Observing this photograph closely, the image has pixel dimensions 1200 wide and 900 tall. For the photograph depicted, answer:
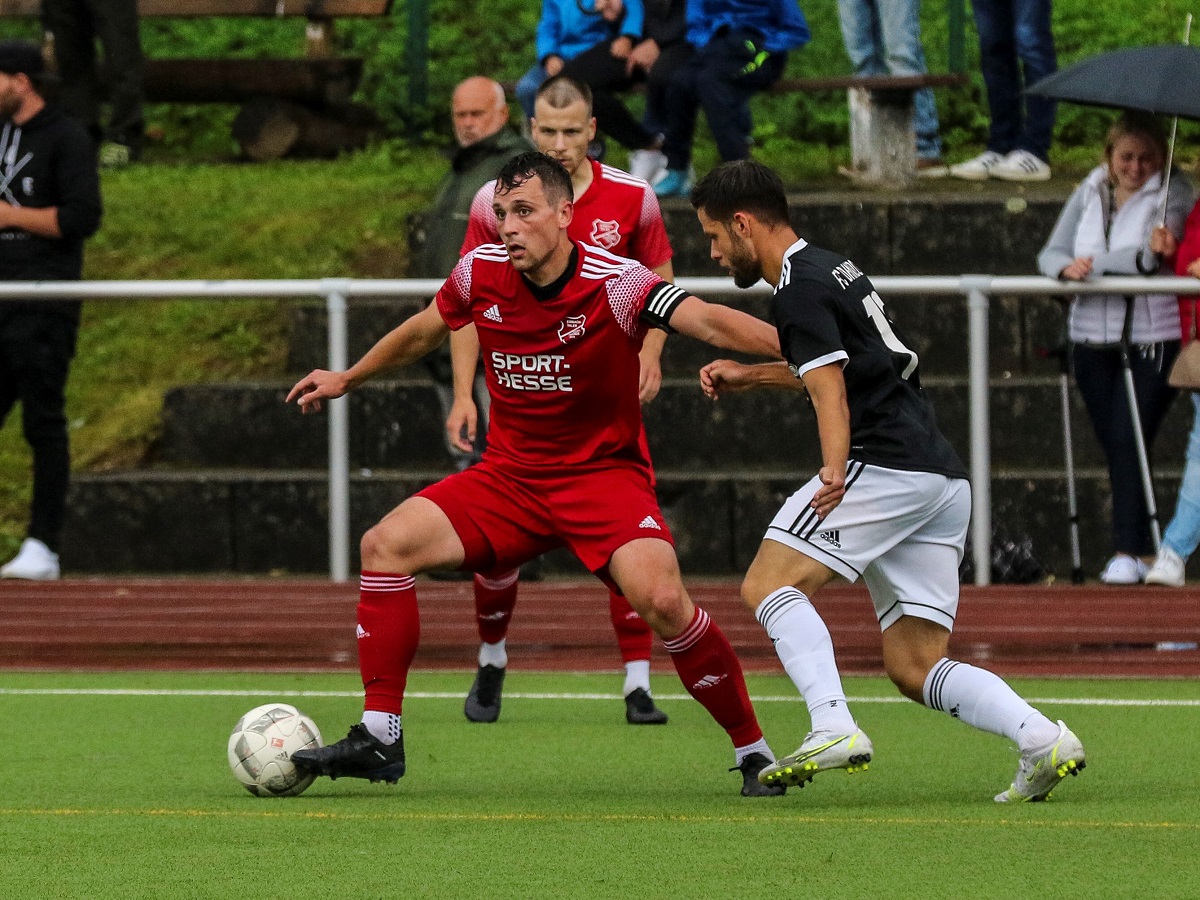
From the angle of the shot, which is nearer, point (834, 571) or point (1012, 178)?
point (834, 571)

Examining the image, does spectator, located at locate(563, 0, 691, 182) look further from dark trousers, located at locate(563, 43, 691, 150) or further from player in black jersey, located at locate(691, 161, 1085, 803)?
player in black jersey, located at locate(691, 161, 1085, 803)

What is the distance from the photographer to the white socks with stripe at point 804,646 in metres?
5.76

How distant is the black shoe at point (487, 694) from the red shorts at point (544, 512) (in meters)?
1.23

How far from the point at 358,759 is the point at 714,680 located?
3.25 feet

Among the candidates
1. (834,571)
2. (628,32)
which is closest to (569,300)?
(834,571)

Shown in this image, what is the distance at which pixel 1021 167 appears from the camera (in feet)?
45.3

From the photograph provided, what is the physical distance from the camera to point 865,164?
14.1m

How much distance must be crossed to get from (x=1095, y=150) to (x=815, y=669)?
11274 millimetres

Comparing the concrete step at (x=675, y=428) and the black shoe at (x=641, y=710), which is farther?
the concrete step at (x=675, y=428)

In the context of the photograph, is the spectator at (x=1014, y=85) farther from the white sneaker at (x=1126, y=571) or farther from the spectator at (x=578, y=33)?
the white sneaker at (x=1126, y=571)

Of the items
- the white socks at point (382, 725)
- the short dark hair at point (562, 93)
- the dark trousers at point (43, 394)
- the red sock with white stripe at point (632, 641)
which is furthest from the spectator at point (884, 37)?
the white socks at point (382, 725)

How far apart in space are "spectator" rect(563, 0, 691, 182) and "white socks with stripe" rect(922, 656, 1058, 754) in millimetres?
7161

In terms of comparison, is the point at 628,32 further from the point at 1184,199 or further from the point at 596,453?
the point at 596,453

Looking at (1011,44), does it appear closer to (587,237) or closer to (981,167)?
(981,167)
